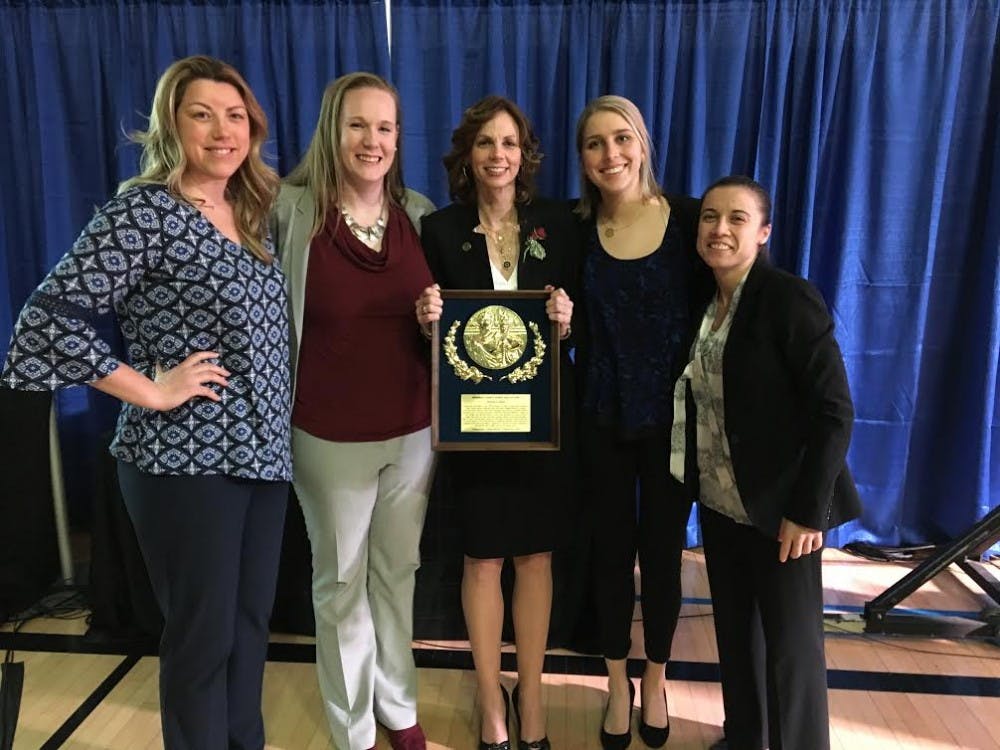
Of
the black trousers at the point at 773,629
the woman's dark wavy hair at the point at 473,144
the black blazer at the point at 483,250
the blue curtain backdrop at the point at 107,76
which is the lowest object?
the black trousers at the point at 773,629

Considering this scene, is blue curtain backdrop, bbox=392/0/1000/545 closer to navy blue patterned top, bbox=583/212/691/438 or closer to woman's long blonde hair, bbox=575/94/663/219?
woman's long blonde hair, bbox=575/94/663/219

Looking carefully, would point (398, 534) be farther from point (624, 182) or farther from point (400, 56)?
point (400, 56)

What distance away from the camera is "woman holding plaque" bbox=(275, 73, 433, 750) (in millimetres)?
1593

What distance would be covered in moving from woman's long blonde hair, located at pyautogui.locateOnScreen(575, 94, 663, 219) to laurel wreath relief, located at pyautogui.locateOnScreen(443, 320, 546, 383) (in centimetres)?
40

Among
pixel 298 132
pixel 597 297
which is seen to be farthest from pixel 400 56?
pixel 597 297

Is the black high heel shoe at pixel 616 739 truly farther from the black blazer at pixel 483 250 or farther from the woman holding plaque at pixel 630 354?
the black blazer at pixel 483 250

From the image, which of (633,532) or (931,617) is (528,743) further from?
(931,617)

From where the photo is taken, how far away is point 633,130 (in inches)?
66.6

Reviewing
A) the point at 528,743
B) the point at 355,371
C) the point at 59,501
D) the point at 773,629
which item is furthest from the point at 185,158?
the point at 59,501

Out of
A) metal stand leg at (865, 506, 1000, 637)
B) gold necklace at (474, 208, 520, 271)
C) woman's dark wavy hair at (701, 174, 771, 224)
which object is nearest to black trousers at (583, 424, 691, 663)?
gold necklace at (474, 208, 520, 271)

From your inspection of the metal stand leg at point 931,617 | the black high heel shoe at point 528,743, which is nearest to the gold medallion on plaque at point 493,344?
the black high heel shoe at point 528,743

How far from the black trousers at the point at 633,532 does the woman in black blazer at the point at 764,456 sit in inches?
4.4

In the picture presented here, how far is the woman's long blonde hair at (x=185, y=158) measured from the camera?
132cm

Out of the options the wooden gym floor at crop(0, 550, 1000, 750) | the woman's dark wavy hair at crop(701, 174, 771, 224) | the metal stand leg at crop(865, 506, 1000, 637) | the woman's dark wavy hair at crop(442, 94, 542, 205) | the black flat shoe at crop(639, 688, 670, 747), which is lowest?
the wooden gym floor at crop(0, 550, 1000, 750)
